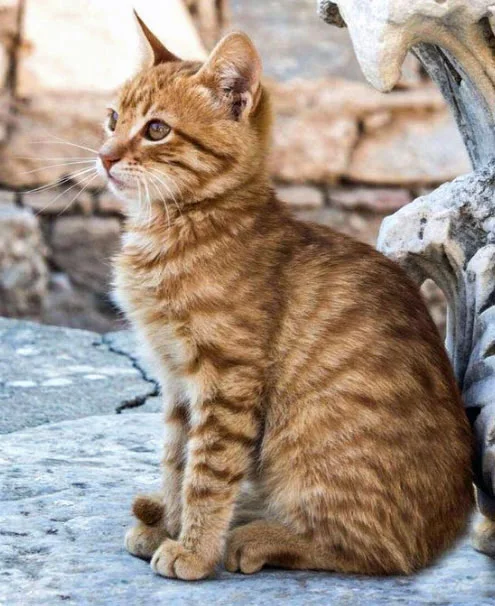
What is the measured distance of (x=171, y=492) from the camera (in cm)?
236

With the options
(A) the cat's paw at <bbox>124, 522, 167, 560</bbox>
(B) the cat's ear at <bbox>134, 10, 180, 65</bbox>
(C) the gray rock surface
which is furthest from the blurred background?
(A) the cat's paw at <bbox>124, 522, 167, 560</bbox>

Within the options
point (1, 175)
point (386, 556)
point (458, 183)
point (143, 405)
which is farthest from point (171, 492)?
point (1, 175)

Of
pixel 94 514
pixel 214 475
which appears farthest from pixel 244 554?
pixel 94 514

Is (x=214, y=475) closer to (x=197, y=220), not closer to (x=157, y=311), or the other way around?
(x=157, y=311)

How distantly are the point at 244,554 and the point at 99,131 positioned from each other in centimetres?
374

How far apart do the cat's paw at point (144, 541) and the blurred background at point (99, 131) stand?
10.9 ft

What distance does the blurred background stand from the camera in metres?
5.59

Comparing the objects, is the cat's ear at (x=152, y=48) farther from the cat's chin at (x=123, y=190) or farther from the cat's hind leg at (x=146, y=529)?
the cat's hind leg at (x=146, y=529)

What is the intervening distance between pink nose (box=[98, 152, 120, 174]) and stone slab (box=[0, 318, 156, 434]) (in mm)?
1047

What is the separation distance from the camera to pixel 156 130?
7.58 ft

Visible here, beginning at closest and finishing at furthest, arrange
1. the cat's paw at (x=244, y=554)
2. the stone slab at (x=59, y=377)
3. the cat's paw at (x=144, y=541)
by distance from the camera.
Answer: the cat's paw at (x=244, y=554)
the cat's paw at (x=144, y=541)
the stone slab at (x=59, y=377)

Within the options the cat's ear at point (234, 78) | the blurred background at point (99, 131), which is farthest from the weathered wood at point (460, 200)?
the blurred background at point (99, 131)

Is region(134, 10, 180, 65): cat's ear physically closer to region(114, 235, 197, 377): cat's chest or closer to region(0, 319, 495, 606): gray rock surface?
region(114, 235, 197, 377): cat's chest

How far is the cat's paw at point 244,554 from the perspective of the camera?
7.04 feet
